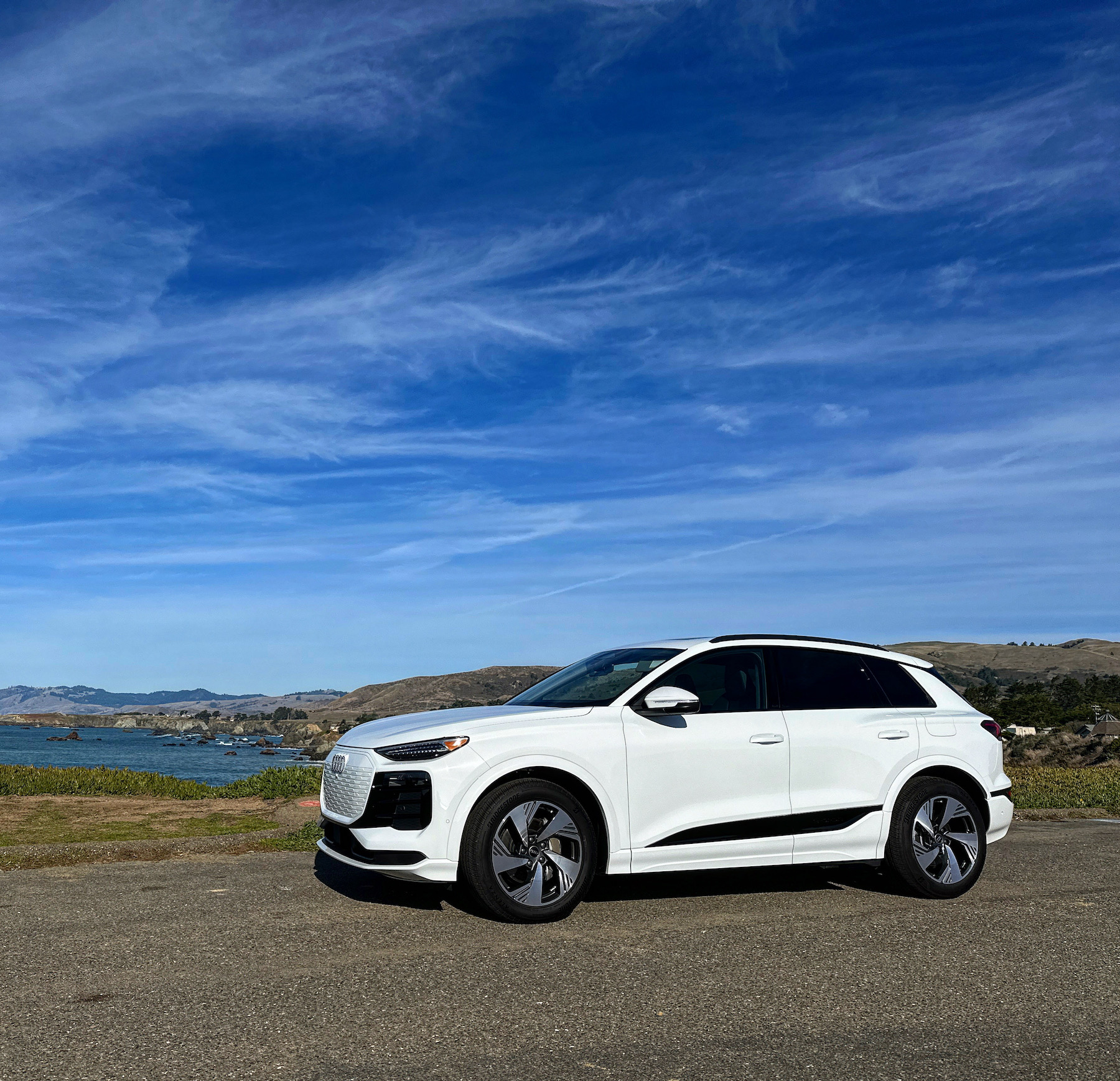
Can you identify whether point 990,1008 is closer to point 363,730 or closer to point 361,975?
point 361,975

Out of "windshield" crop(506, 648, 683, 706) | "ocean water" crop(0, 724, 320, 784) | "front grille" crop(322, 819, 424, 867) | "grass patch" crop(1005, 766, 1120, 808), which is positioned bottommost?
"ocean water" crop(0, 724, 320, 784)

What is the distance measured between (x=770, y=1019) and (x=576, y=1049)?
0.96 m

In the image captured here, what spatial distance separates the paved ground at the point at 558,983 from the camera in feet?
13.1

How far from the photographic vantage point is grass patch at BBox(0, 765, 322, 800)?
15.1 m

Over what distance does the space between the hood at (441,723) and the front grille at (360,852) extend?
1.81 feet

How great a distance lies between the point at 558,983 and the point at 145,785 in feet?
45.5

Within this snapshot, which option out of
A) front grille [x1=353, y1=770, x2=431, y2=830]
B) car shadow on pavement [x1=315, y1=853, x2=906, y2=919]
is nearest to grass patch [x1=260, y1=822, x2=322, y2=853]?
car shadow on pavement [x1=315, y1=853, x2=906, y2=919]

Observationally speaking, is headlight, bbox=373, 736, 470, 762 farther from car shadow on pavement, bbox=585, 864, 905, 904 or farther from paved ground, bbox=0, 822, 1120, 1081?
car shadow on pavement, bbox=585, 864, 905, 904

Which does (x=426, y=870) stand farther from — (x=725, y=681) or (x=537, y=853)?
(x=725, y=681)

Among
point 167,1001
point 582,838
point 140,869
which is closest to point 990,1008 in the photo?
point 582,838

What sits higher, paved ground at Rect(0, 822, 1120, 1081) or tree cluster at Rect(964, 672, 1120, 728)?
paved ground at Rect(0, 822, 1120, 1081)

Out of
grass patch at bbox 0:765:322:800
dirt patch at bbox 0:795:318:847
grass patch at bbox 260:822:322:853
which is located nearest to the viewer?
grass patch at bbox 260:822:322:853

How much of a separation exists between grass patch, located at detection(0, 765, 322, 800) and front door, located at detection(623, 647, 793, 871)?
342 inches

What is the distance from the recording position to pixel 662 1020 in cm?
449
